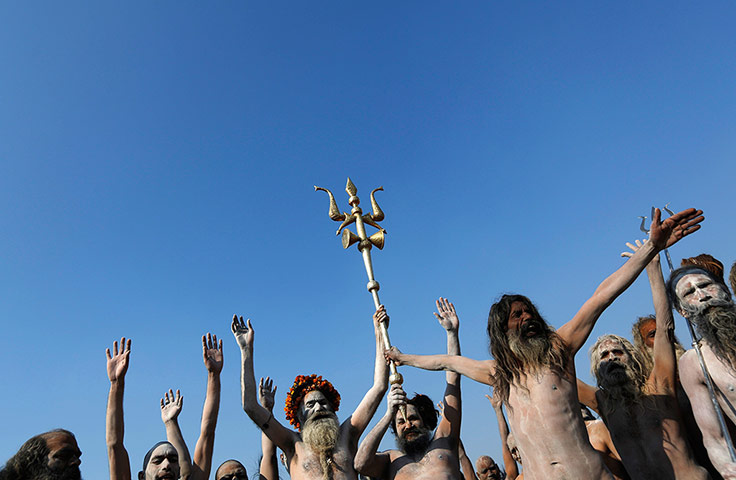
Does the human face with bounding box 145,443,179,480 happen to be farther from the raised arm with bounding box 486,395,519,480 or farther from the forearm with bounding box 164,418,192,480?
the raised arm with bounding box 486,395,519,480

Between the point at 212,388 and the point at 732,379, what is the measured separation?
4.62 m

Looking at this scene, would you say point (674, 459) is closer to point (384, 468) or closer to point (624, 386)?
point (624, 386)

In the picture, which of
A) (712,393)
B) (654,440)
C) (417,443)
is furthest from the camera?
(417,443)

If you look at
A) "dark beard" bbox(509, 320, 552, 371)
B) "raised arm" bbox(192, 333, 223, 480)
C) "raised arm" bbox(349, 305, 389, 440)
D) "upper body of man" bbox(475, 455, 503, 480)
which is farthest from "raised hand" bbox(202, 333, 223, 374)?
"upper body of man" bbox(475, 455, 503, 480)

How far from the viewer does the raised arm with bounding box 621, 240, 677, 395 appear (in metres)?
4.67

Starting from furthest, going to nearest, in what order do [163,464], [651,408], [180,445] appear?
[180,445]
[163,464]
[651,408]

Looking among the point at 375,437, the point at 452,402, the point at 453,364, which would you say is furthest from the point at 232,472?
the point at 453,364

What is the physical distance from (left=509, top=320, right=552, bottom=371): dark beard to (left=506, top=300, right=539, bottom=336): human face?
0.10 feet

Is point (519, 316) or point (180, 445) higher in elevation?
point (519, 316)

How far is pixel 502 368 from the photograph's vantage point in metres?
4.49

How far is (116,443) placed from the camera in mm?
4340

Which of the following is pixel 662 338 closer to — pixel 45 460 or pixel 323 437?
pixel 323 437

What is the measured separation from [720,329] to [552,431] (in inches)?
58.9

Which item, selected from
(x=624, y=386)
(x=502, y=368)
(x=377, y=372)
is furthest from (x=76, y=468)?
(x=624, y=386)
